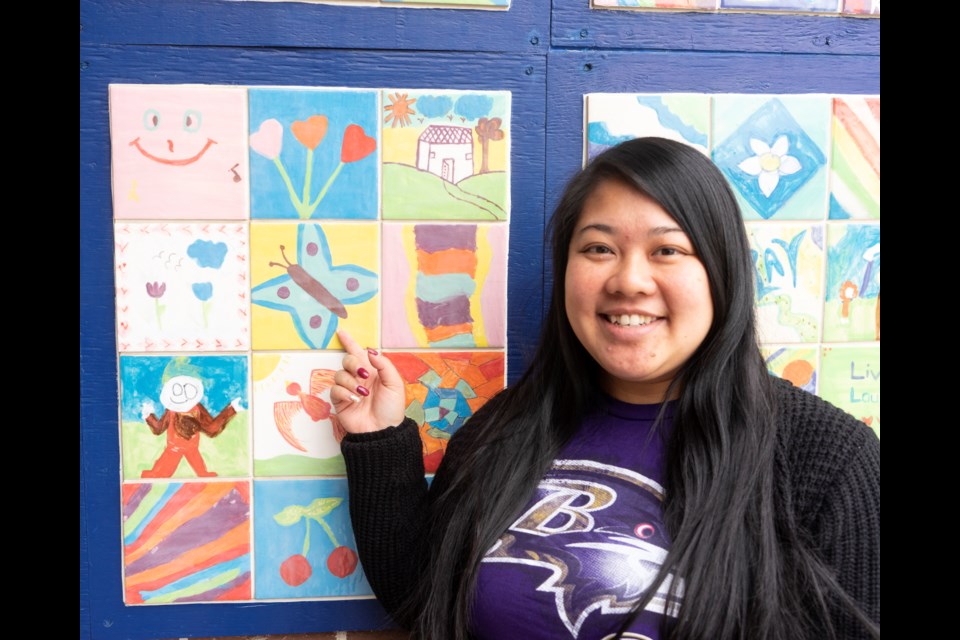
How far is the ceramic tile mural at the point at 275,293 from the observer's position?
1259 mm

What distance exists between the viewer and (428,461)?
133 centimetres

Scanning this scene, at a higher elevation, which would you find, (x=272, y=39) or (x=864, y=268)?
(x=272, y=39)

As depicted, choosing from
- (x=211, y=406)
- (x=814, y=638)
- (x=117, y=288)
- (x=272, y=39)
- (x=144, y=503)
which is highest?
(x=272, y=39)

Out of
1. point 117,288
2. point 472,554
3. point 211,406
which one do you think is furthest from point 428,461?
point 117,288

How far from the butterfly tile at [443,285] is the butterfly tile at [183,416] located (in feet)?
1.00

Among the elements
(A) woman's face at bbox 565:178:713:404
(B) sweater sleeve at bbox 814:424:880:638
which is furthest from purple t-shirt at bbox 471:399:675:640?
(B) sweater sleeve at bbox 814:424:880:638

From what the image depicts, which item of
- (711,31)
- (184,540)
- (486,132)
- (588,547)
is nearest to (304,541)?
(184,540)

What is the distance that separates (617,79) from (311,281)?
686mm

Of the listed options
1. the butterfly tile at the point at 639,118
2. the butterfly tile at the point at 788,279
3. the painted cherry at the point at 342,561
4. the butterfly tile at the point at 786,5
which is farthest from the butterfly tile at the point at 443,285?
the butterfly tile at the point at 786,5

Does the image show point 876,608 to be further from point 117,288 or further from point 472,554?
point 117,288

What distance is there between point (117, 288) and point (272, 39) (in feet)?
1.74

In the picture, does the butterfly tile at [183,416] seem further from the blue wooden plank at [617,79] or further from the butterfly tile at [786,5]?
the butterfly tile at [786,5]

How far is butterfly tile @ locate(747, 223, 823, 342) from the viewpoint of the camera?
1339mm

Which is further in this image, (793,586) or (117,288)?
(117,288)
